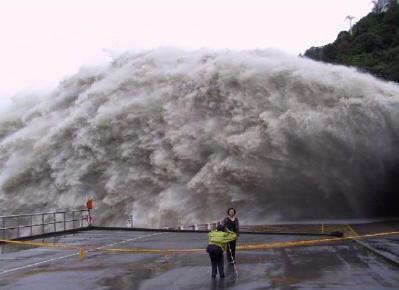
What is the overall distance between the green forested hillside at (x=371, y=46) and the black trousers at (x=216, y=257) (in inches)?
1984

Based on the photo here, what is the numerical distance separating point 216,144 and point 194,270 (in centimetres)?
1414

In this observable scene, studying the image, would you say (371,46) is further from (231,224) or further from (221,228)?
(221,228)

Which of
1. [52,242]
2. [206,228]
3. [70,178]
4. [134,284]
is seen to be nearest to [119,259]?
[134,284]

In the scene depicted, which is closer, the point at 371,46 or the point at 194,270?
the point at 194,270

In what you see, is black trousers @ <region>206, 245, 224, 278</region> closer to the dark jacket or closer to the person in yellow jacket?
the person in yellow jacket

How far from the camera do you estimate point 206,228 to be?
2355 centimetres

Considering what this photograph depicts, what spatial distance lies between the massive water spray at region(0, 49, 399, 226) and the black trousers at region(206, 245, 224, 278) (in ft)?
44.1

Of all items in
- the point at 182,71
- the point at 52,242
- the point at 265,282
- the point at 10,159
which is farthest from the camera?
the point at 10,159

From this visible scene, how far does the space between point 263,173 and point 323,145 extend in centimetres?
285

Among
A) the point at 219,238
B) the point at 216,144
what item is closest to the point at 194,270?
the point at 219,238

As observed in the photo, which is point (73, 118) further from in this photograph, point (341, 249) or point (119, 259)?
point (341, 249)

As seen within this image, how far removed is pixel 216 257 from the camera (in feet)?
34.0

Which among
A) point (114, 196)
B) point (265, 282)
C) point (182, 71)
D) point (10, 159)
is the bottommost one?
point (265, 282)

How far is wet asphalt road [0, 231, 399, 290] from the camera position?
32.1ft
